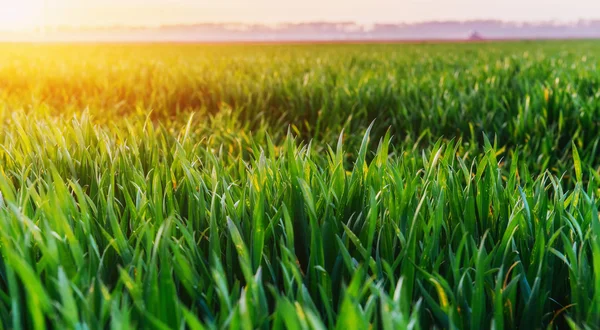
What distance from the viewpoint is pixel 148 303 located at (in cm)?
84

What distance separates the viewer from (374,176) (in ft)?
4.75

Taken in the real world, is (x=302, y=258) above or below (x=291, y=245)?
below

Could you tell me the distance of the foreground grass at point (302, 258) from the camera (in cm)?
83

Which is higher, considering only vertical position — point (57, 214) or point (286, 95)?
point (57, 214)

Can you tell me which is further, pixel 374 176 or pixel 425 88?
pixel 425 88

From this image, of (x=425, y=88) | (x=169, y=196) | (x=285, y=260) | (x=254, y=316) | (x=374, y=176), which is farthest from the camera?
(x=425, y=88)

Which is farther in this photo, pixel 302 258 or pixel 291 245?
pixel 302 258

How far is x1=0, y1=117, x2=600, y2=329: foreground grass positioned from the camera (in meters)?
0.83

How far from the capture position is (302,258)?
4.06ft

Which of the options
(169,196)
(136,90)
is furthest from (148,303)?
(136,90)

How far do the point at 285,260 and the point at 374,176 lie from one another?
1.78 feet

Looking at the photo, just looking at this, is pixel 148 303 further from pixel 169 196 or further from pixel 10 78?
pixel 10 78

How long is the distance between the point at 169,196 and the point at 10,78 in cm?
570

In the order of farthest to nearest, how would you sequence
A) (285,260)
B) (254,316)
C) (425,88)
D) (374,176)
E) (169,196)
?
(425,88) → (374,176) → (169,196) → (285,260) → (254,316)
